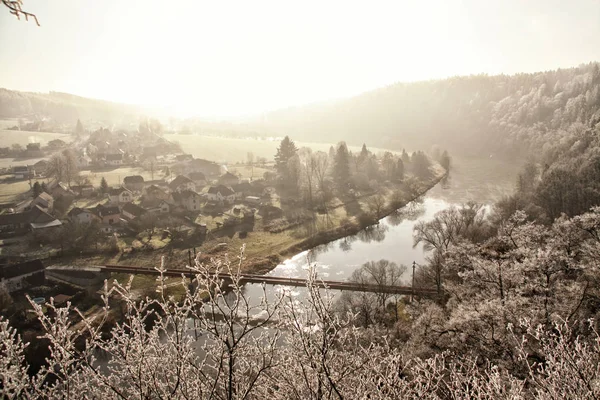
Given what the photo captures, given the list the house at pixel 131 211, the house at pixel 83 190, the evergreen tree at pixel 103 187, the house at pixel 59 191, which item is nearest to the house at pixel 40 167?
the house at pixel 59 191

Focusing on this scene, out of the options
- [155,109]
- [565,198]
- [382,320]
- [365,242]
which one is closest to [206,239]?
[365,242]

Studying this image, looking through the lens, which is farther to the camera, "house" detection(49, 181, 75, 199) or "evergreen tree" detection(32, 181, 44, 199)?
"house" detection(49, 181, 75, 199)

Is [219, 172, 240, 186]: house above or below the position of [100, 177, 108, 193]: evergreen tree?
below

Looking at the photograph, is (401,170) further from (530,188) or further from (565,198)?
(565,198)

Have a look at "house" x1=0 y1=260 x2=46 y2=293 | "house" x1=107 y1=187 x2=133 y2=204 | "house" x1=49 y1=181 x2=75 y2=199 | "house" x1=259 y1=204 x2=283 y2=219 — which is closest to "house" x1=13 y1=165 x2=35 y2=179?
"house" x1=49 y1=181 x2=75 y2=199

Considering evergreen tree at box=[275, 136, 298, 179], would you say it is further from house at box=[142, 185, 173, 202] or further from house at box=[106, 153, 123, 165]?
house at box=[106, 153, 123, 165]

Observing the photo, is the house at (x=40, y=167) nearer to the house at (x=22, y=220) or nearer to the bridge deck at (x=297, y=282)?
the house at (x=22, y=220)

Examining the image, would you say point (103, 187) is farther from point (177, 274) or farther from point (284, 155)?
point (284, 155)
